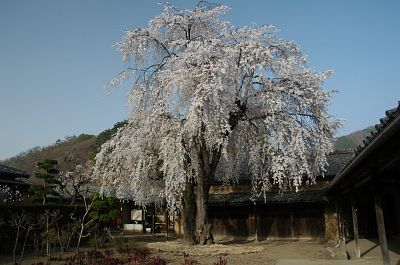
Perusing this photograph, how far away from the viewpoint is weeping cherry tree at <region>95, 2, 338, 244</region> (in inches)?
757

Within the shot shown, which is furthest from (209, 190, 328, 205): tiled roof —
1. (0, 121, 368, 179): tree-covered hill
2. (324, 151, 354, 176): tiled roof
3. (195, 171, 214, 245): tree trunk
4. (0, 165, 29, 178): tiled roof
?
(0, 121, 368, 179): tree-covered hill

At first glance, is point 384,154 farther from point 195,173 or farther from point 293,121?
point 195,173

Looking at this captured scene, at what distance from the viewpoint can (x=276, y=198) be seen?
87.5ft

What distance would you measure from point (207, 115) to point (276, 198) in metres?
10.5

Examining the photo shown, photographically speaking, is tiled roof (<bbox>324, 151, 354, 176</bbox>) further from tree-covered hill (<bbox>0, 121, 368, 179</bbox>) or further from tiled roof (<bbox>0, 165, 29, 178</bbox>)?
tree-covered hill (<bbox>0, 121, 368, 179</bbox>)

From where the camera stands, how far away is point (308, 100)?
1995 cm

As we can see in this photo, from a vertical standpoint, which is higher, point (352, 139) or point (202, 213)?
point (352, 139)

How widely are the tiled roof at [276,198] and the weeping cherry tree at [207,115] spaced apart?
4.90 metres

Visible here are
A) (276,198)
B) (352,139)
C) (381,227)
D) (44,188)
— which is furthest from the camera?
(352,139)

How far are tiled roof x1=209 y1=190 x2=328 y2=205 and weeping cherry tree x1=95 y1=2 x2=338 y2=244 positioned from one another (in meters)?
4.90

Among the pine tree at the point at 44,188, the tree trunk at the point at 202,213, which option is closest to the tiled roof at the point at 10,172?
the pine tree at the point at 44,188

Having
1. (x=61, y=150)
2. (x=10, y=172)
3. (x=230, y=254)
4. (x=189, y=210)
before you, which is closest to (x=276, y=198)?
(x=189, y=210)

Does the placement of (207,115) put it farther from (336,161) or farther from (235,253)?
(336,161)

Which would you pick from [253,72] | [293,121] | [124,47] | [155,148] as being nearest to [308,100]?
[293,121]
